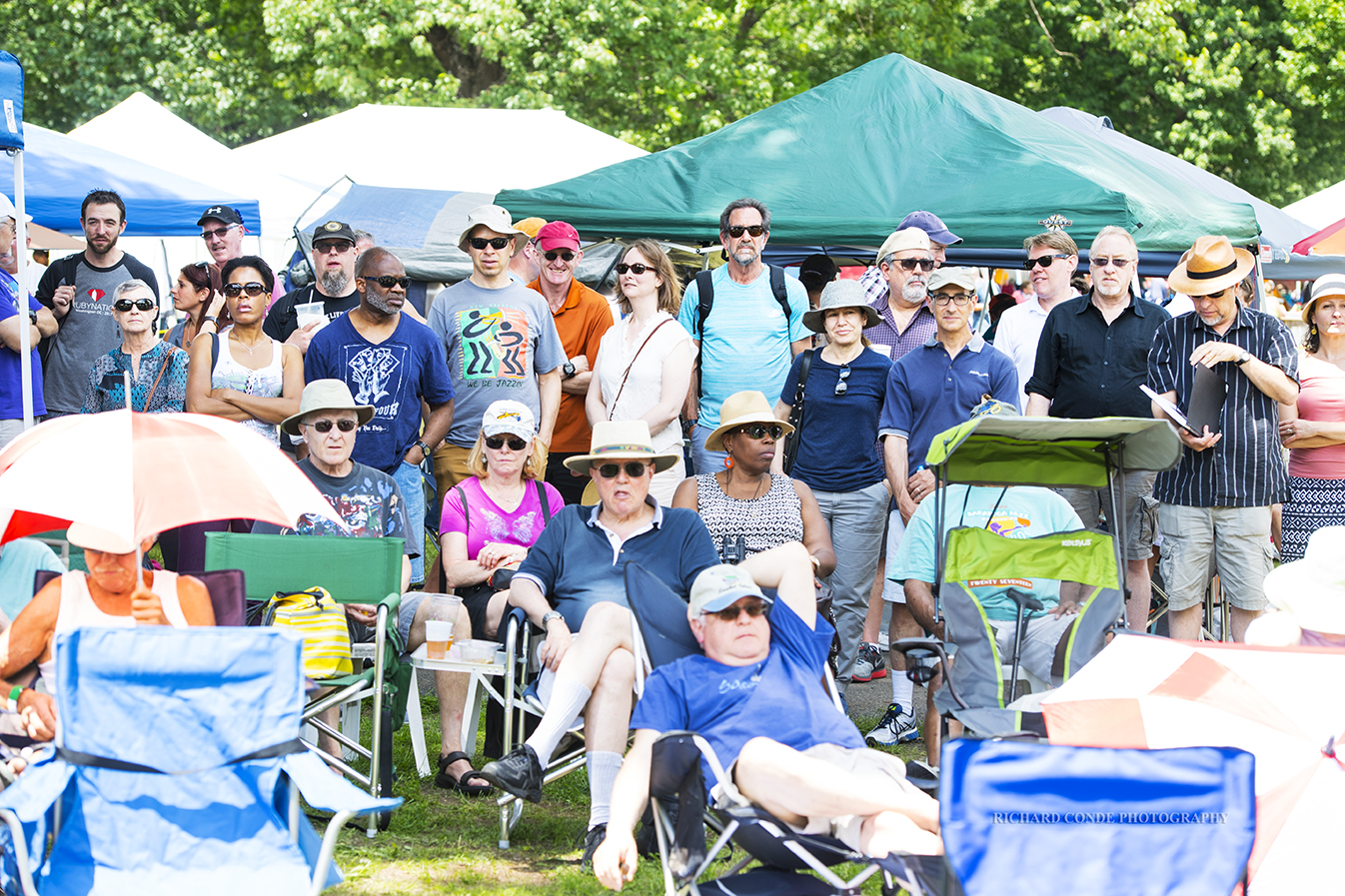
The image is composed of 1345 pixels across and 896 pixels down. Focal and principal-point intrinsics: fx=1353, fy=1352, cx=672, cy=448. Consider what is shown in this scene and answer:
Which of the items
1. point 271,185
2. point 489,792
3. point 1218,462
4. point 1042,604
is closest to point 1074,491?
point 1218,462

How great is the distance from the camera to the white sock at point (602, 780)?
395cm

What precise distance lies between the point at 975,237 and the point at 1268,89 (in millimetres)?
15942

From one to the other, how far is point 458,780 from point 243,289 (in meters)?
2.37

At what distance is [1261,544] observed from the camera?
17.5 feet

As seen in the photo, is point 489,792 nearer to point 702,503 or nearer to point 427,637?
point 427,637

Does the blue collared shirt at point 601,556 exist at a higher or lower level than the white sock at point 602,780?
higher

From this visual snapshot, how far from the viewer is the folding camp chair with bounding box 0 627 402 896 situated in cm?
312

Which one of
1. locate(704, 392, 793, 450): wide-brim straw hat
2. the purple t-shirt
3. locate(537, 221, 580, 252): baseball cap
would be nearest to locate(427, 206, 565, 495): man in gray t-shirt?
locate(537, 221, 580, 252): baseball cap

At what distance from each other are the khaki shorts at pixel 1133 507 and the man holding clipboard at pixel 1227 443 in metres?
0.31

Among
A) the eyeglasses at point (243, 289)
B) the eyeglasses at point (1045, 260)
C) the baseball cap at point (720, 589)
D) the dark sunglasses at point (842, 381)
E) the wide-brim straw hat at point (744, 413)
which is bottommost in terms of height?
the baseball cap at point (720, 589)

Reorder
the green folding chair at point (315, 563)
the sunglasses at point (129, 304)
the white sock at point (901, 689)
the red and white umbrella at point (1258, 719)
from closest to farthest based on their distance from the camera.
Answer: the red and white umbrella at point (1258, 719) < the green folding chair at point (315, 563) < the white sock at point (901, 689) < the sunglasses at point (129, 304)

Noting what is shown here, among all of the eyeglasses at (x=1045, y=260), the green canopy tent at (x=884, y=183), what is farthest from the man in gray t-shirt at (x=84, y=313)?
the eyeglasses at (x=1045, y=260)

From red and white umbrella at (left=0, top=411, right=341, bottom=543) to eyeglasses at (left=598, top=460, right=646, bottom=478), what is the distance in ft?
4.31

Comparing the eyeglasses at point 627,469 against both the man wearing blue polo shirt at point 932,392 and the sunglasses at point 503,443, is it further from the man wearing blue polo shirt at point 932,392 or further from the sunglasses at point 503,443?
the man wearing blue polo shirt at point 932,392
